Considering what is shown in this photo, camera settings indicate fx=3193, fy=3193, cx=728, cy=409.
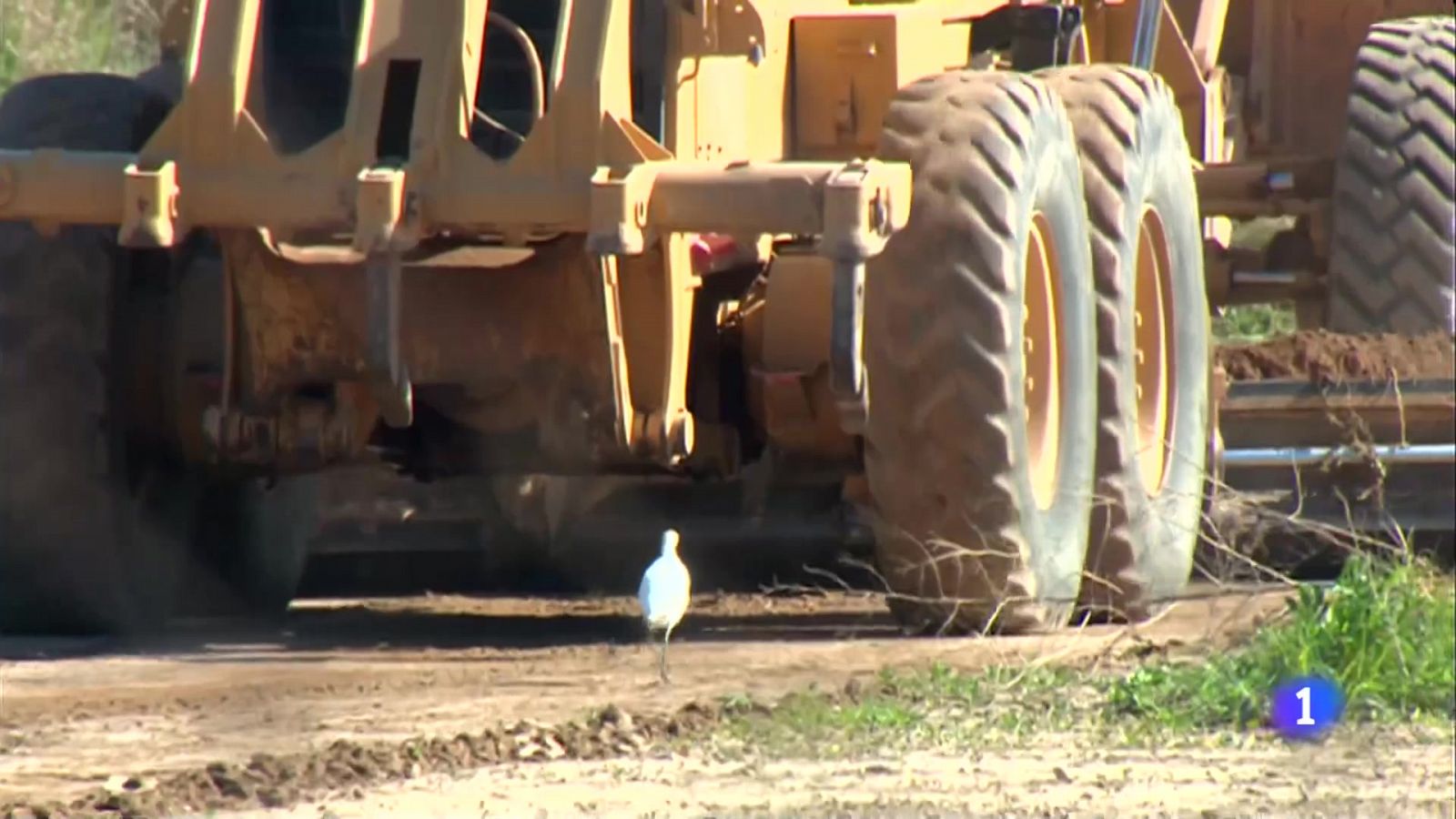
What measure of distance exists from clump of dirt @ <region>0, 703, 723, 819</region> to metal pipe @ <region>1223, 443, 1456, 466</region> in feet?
11.8

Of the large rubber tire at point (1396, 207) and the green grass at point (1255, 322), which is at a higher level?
the large rubber tire at point (1396, 207)

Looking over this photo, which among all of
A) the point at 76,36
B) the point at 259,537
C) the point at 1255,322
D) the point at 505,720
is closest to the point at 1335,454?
the point at 259,537

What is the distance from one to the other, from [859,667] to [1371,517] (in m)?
2.80

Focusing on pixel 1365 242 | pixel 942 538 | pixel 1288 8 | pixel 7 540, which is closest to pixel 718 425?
pixel 942 538

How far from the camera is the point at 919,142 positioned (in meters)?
8.55

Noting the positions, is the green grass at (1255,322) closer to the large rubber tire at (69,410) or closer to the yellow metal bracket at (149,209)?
the large rubber tire at (69,410)

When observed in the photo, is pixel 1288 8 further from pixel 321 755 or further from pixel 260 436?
pixel 321 755

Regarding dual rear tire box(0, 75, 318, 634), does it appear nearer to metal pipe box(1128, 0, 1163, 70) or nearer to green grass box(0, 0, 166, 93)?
metal pipe box(1128, 0, 1163, 70)

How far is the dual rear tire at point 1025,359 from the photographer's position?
332 inches

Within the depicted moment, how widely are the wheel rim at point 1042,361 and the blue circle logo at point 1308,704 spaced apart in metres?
1.49

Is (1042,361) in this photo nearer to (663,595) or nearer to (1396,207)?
(663,595)

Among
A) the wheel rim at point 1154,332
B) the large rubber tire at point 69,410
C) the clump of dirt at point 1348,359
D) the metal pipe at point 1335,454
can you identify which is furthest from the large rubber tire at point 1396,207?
the large rubber tire at point 69,410

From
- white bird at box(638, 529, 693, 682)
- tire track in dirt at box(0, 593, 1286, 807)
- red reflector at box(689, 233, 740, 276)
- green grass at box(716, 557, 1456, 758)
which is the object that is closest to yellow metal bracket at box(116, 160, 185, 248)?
tire track in dirt at box(0, 593, 1286, 807)

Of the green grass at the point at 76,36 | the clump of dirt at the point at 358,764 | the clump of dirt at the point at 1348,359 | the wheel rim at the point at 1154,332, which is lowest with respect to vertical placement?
the clump of dirt at the point at 358,764
